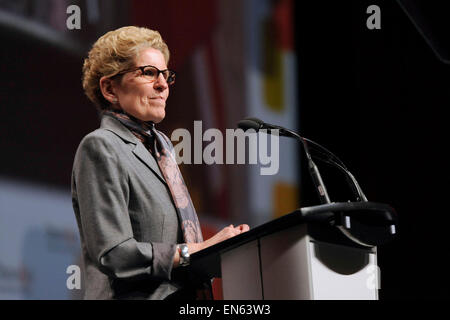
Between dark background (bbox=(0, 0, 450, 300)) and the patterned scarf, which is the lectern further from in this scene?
dark background (bbox=(0, 0, 450, 300))

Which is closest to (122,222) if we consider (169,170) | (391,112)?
(169,170)

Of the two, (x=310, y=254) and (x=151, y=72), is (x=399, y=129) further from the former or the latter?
(x=310, y=254)

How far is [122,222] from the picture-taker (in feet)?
5.66

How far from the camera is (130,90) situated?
Answer: 2.03 m

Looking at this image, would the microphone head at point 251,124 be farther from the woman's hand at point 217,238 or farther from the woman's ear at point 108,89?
the woman's ear at point 108,89

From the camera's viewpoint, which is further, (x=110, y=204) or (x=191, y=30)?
(x=191, y=30)

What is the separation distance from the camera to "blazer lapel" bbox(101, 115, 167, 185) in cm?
193

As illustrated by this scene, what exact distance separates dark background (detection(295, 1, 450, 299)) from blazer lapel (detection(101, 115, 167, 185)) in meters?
2.01

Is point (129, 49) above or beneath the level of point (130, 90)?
above

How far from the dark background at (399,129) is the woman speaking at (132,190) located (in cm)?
190

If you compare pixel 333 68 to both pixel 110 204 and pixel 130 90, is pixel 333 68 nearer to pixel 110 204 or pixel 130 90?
pixel 130 90
